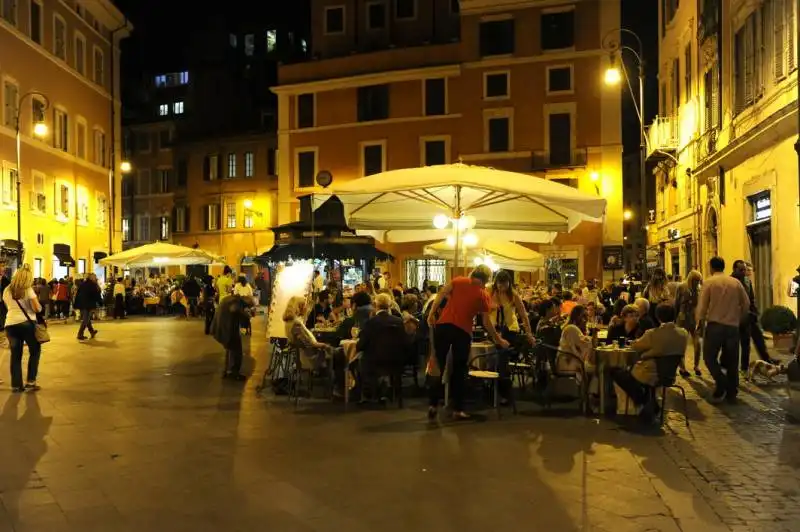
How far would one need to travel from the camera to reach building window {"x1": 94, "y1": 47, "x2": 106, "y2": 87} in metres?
38.6

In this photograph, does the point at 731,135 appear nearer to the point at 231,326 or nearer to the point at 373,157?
the point at 231,326

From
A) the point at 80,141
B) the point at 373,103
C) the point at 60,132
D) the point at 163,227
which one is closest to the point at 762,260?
the point at 373,103

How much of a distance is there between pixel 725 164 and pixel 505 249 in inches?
248

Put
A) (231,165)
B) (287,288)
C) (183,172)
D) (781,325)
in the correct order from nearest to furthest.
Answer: (287,288), (781,325), (231,165), (183,172)

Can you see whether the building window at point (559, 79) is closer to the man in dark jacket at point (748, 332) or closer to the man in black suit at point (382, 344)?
the man in dark jacket at point (748, 332)

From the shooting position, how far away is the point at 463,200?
10.8m

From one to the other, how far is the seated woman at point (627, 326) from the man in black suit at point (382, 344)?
8.75 ft

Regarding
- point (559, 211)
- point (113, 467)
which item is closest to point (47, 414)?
point (113, 467)

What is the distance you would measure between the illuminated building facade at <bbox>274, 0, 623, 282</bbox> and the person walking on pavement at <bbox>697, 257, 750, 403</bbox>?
2542cm

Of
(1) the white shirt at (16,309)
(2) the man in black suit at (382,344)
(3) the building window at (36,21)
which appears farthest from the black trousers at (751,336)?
(3) the building window at (36,21)

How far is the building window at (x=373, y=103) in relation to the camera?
38.4m

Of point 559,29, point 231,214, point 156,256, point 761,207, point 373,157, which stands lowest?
point 156,256

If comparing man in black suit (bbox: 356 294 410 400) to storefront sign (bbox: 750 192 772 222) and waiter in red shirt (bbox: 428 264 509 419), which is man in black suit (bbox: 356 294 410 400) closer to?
waiter in red shirt (bbox: 428 264 509 419)

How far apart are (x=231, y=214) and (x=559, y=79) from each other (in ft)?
76.1
